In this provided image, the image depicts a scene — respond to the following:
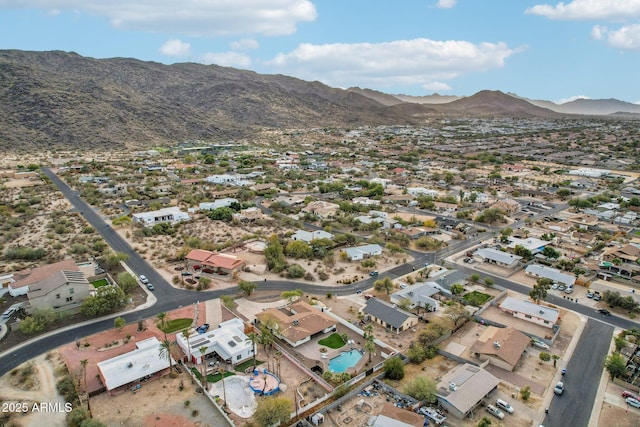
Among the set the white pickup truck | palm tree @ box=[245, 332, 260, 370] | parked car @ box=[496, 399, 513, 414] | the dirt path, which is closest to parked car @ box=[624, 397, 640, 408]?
parked car @ box=[496, 399, 513, 414]

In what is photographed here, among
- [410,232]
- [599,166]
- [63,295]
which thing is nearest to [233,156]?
[410,232]

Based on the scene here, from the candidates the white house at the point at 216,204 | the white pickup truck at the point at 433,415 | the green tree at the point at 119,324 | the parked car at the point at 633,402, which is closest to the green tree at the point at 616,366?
the parked car at the point at 633,402

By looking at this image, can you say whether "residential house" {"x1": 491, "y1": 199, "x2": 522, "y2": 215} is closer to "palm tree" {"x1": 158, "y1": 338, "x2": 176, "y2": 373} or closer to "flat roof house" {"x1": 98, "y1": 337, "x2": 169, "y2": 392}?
"palm tree" {"x1": 158, "y1": 338, "x2": 176, "y2": 373}

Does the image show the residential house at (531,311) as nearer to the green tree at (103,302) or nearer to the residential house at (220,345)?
the residential house at (220,345)

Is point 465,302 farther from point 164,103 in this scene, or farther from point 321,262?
point 164,103

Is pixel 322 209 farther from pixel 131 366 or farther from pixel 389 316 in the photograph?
pixel 131 366

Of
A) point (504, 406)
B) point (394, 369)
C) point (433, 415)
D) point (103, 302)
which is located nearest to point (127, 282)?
point (103, 302)
